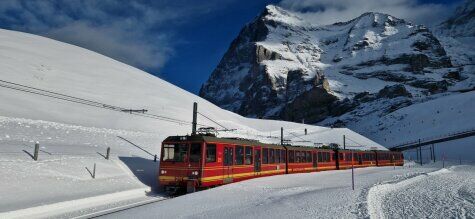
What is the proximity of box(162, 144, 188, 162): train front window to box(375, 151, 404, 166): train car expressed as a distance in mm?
38135

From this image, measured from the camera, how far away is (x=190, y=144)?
1855 centimetres

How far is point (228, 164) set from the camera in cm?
2016

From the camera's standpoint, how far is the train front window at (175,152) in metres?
18.6

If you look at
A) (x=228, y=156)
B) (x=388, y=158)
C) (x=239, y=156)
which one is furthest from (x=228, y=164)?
(x=388, y=158)

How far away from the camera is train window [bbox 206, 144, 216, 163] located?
728 inches

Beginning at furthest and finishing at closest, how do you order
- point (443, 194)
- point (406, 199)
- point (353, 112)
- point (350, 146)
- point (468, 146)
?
point (353, 112), point (468, 146), point (350, 146), point (443, 194), point (406, 199)

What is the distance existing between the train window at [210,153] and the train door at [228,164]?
1.03 m

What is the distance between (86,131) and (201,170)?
1885 cm

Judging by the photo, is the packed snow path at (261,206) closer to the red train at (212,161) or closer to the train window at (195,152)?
the red train at (212,161)

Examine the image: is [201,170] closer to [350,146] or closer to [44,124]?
[44,124]

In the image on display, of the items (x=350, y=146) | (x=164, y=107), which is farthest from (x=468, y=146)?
(x=164, y=107)

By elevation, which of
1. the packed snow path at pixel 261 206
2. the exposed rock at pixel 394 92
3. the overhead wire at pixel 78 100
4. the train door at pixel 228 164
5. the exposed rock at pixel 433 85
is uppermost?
the exposed rock at pixel 433 85

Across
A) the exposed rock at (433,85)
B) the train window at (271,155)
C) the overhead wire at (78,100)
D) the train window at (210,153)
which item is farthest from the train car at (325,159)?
the exposed rock at (433,85)

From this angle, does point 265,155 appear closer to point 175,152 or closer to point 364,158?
point 175,152
